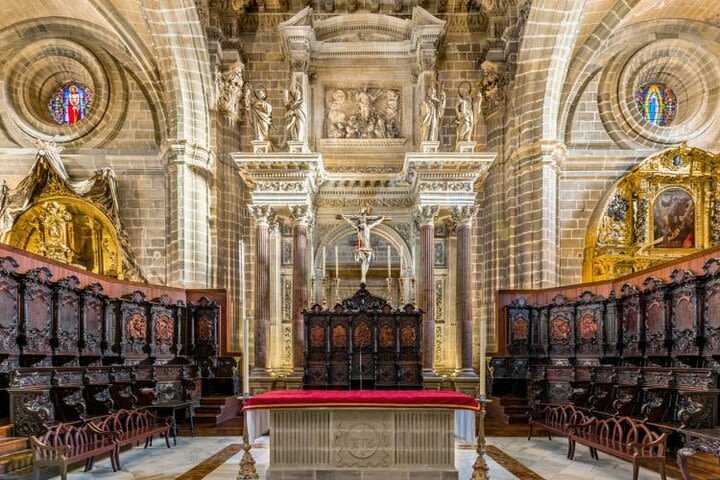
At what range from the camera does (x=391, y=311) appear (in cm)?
1157

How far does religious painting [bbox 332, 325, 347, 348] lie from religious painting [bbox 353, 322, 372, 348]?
201 mm

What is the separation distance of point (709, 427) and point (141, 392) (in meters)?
7.79

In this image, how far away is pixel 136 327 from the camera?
11.4m

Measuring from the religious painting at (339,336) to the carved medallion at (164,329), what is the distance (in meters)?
3.57

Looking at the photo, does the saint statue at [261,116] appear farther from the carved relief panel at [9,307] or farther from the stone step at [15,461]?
the stone step at [15,461]

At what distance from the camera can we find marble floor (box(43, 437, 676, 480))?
6641 millimetres

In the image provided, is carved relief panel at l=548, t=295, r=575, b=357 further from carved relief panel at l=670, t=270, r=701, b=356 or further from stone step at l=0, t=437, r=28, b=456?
stone step at l=0, t=437, r=28, b=456

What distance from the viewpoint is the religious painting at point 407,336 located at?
1145 centimetres

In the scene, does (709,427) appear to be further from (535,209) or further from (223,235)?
(223,235)

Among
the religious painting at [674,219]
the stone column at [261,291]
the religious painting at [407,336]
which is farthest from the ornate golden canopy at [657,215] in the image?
the stone column at [261,291]

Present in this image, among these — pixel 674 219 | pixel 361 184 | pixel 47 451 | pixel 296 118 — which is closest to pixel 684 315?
pixel 674 219

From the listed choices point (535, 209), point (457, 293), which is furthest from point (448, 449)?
point (535, 209)

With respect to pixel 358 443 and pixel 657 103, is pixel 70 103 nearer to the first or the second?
pixel 358 443

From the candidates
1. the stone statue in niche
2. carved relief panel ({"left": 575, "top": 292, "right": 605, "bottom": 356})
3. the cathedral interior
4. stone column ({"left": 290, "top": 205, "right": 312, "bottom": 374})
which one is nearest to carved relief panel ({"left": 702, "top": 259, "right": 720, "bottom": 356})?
the cathedral interior
